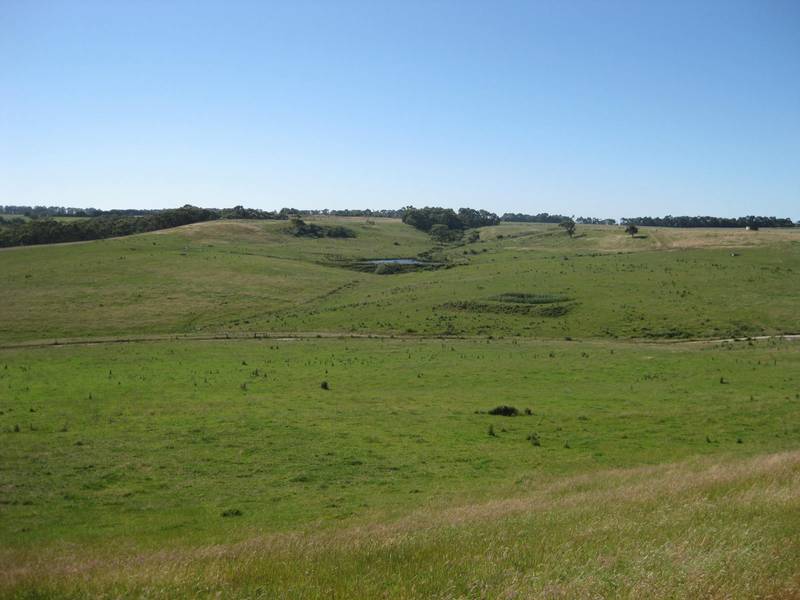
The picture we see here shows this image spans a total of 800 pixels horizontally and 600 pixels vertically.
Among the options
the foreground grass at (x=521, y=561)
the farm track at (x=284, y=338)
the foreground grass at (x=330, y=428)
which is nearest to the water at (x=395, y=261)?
the farm track at (x=284, y=338)

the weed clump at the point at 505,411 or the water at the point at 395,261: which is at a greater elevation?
the water at the point at 395,261

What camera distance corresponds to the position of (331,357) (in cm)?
5419

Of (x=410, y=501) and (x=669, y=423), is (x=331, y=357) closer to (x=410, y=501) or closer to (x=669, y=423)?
(x=669, y=423)

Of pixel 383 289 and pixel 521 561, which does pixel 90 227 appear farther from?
pixel 521 561

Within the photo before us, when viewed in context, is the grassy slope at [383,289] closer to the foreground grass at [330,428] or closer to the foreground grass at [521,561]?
the foreground grass at [330,428]

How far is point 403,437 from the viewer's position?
30734mm

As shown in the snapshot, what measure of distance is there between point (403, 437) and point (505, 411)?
23.9ft

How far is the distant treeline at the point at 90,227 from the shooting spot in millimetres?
137000

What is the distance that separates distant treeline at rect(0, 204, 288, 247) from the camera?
137 m

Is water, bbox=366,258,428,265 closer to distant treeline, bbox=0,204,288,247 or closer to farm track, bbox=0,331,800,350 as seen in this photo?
farm track, bbox=0,331,800,350

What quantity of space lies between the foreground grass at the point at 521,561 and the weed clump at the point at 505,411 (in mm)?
19871

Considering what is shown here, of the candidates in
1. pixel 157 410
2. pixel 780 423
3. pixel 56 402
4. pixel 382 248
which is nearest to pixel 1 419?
pixel 56 402

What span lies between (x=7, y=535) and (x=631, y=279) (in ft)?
278

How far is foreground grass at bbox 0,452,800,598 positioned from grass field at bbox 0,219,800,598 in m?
0.06
